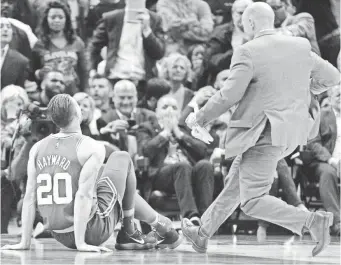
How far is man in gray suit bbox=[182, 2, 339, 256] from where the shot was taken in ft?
15.6

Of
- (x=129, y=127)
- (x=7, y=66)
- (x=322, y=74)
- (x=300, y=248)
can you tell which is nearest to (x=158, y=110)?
(x=129, y=127)

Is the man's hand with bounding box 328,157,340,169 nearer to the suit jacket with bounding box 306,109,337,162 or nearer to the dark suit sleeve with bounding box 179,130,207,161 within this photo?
the suit jacket with bounding box 306,109,337,162

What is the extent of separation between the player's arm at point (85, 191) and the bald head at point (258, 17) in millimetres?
1159

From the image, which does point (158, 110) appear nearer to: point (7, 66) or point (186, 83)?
point (186, 83)

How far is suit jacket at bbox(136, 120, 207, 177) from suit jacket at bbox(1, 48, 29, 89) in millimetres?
1341

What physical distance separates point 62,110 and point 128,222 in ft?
2.96

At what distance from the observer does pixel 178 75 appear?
8.21 metres

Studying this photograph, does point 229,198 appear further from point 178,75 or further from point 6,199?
point 178,75

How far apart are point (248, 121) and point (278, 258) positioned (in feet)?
2.69

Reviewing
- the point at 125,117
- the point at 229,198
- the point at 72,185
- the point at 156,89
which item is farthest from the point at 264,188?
the point at 156,89

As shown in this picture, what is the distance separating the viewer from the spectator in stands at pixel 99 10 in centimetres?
857

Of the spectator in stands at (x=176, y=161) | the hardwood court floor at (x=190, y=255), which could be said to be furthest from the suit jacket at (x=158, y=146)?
the hardwood court floor at (x=190, y=255)

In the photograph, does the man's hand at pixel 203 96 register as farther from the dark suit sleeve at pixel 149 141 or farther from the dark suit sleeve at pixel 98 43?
the dark suit sleeve at pixel 98 43

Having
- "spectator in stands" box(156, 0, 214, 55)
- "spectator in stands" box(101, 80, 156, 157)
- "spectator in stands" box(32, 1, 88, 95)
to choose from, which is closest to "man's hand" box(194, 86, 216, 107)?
"spectator in stands" box(101, 80, 156, 157)
